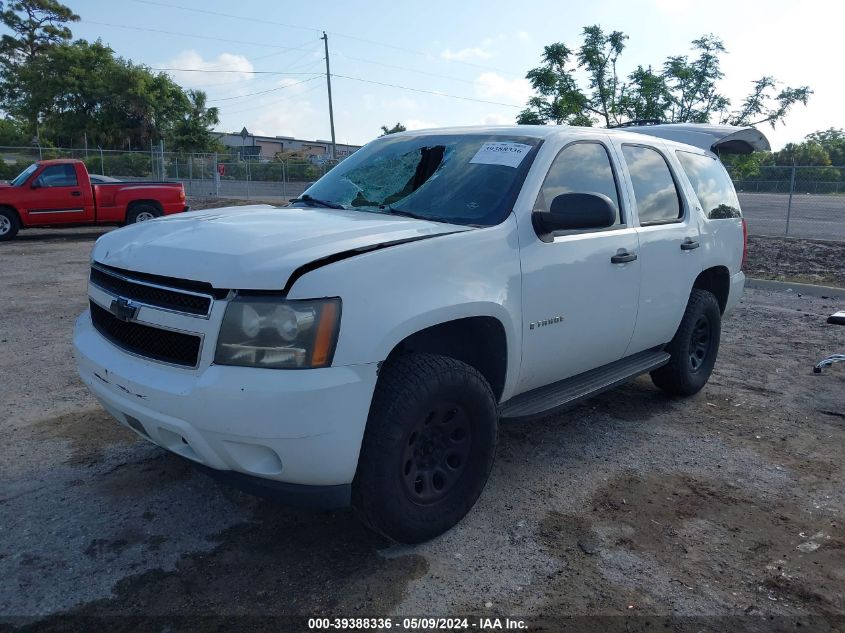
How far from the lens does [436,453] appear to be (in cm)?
294

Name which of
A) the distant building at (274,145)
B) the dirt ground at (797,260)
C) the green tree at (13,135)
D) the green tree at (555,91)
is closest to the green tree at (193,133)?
the green tree at (13,135)

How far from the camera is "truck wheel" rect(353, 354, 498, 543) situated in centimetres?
262

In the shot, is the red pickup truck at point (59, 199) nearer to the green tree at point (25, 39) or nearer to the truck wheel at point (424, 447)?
the truck wheel at point (424, 447)

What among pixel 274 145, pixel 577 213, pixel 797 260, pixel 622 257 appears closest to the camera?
pixel 577 213

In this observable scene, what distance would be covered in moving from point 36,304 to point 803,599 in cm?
813

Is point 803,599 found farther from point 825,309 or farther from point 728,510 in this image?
A: point 825,309

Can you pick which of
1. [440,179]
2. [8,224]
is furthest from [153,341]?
[8,224]

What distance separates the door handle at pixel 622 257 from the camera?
3.79m

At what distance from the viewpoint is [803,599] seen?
2.66 m

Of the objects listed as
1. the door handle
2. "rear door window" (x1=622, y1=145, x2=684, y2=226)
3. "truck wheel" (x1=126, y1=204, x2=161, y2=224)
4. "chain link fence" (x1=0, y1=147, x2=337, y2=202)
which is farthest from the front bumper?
"chain link fence" (x1=0, y1=147, x2=337, y2=202)

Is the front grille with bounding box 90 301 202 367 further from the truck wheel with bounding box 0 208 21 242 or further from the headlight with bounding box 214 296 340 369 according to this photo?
the truck wheel with bounding box 0 208 21 242

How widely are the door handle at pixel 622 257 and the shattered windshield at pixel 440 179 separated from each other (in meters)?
0.77

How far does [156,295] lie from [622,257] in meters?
2.50

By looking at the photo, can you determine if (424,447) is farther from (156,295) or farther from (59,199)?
(59,199)
